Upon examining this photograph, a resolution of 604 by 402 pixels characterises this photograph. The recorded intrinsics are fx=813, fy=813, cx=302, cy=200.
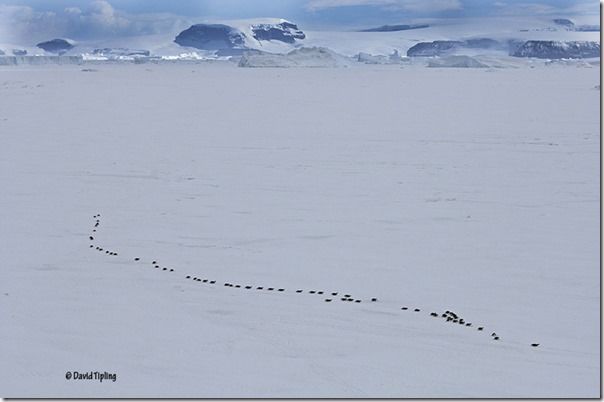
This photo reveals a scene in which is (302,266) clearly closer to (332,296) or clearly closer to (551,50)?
(332,296)

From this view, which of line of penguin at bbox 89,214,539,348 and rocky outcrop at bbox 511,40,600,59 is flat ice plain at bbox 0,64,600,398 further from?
rocky outcrop at bbox 511,40,600,59

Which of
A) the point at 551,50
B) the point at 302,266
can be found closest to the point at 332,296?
the point at 302,266

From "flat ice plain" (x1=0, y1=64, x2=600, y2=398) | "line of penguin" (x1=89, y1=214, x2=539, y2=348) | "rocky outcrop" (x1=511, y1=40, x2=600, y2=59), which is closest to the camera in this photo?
"flat ice plain" (x1=0, y1=64, x2=600, y2=398)

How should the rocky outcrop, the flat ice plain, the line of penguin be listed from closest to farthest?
1. the flat ice plain
2. the line of penguin
3. the rocky outcrop

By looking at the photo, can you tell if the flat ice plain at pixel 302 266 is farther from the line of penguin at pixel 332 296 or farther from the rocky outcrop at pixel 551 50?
the rocky outcrop at pixel 551 50

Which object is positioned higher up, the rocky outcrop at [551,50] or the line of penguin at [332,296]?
the rocky outcrop at [551,50]

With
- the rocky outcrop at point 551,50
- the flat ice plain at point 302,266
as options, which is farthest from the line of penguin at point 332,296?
the rocky outcrop at point 551,50

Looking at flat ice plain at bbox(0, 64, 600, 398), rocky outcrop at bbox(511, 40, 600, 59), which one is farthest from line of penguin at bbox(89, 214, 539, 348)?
rocky outcrop at bbox(511, 40, 600, 59)

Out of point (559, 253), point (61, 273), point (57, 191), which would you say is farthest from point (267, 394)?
point (57, 191)
